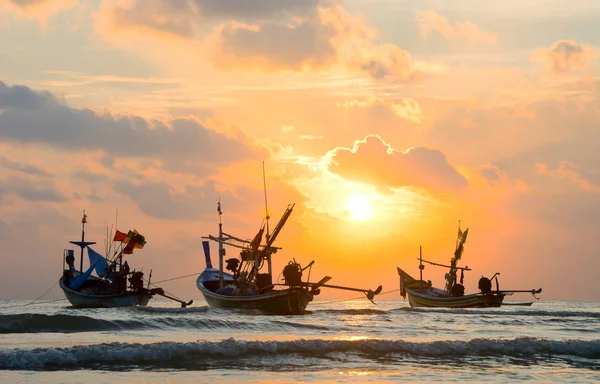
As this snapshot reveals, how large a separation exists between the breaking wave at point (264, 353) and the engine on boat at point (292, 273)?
109ft

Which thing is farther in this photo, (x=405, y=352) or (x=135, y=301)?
(x=135, y=301)

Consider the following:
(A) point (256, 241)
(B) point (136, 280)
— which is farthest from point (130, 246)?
(A) point (256, 241)

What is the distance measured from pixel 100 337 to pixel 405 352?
625 inches

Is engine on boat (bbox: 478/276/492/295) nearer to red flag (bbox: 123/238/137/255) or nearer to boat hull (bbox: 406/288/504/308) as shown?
boat hull (bbox: 406/288/504/308)

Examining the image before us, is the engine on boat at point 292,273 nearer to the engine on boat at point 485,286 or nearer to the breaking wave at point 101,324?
the breaking wave at point 101,324

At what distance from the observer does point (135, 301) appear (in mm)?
90562

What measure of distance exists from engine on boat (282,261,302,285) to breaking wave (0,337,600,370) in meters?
33.1

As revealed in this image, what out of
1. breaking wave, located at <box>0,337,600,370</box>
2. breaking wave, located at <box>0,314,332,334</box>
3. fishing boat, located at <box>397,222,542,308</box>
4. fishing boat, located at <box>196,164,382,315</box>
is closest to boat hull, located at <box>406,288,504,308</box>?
fishing boat, located at <box>397,222,542,308</box>

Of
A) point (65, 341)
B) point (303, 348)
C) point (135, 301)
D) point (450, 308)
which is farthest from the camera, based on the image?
point (450, 308)

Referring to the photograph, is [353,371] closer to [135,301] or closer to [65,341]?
[65,341]

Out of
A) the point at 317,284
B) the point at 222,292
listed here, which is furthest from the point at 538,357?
the point at 222,292

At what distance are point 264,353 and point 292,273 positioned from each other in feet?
117

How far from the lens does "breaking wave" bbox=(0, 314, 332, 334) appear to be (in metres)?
44.1

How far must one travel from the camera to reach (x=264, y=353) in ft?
106
